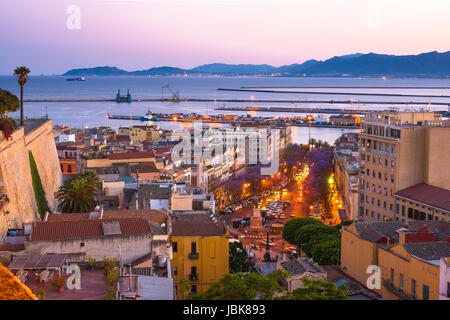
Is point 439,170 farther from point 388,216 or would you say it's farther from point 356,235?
point 356,235

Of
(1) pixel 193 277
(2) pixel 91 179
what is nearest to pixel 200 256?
(1) pixel 193 277

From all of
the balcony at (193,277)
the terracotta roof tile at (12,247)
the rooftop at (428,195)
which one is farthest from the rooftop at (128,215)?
the rooftop at (428,195)

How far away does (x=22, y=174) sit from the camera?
19812 millimetres

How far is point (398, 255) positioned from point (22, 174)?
1210 cm

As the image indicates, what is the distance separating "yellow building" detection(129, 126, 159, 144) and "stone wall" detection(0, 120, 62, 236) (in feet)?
107

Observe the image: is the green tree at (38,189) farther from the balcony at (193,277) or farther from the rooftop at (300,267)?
the rooftop at (300,267)

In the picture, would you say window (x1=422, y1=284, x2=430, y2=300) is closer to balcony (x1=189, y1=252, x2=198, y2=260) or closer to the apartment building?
balcony (x1=189, y1=252, x2=198, y2=260)

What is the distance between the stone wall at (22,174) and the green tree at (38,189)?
34cm

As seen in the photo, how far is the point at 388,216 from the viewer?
2903 centimetres

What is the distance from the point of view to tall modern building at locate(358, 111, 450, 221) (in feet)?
91.9

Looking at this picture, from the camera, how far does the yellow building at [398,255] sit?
12.7m

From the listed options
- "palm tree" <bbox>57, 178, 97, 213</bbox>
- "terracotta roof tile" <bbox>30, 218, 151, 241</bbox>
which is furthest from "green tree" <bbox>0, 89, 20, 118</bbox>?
"terracotta roof tile" <bbox>30, 218, 151, 241</bbox>

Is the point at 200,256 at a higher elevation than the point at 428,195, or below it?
higher

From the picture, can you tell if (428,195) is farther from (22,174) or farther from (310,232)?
(22,174)
